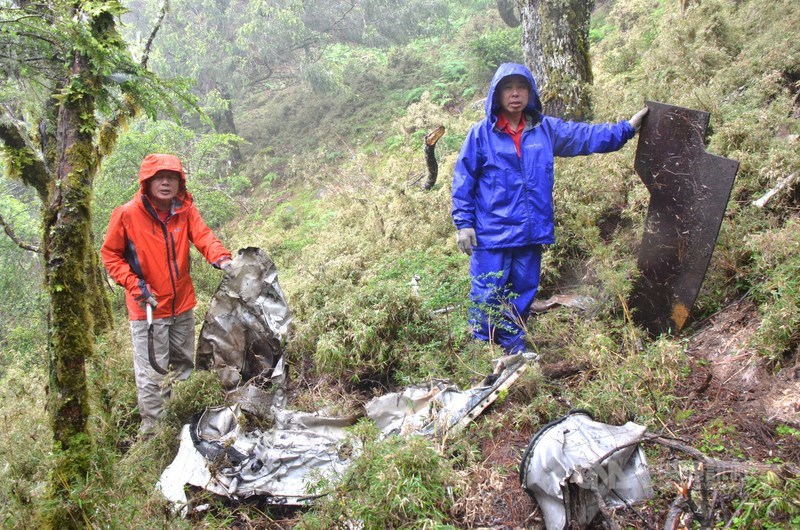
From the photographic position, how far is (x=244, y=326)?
4.61 meters

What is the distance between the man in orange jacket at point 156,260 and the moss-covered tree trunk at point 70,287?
84 cm

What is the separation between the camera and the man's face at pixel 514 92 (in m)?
3.96

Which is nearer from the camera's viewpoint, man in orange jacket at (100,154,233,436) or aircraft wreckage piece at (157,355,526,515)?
aircraft wreckage piece at (157,355,526,515)

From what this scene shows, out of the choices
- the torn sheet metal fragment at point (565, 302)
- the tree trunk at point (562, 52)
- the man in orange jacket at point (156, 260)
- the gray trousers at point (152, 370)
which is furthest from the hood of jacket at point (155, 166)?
the tree trunk at point (562, 52)

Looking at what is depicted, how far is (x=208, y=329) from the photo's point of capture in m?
4.57

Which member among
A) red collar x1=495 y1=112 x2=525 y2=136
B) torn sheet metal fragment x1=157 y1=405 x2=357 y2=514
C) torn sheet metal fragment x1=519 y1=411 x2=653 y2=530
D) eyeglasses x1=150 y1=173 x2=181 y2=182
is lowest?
torn sheet metal fragment x1=157 y1=405 x2=357 y2=514

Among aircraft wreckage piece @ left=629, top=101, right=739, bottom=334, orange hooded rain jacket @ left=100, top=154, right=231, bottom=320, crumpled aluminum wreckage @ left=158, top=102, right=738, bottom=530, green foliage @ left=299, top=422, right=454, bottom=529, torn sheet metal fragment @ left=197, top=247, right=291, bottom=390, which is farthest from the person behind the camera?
torn sheet metal fragment @ left=197, top=247, right=291, bottom=390

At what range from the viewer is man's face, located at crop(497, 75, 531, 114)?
3962mm

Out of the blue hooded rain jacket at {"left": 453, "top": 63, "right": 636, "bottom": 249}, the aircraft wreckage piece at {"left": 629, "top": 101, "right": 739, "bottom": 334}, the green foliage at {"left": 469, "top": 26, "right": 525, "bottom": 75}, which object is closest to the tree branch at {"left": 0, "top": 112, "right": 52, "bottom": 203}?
the blue hooded rain jacket at {"left": 453, "top": 63, "right": 636, "bottom": 249}

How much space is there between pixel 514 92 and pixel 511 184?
70cm

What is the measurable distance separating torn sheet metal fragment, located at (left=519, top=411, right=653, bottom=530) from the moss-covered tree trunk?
245 centimetres

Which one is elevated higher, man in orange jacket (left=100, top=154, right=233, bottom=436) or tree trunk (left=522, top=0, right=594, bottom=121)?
tree trunk (left=522, top=0, right=594, bottom=121)

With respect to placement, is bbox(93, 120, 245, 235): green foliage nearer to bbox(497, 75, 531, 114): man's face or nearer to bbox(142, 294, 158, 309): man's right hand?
bbox(142, 294, 158, 309): man's right hand

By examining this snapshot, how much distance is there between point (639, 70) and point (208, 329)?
240 inches
